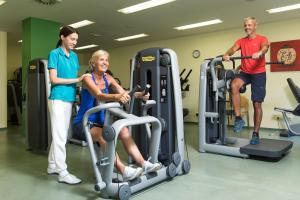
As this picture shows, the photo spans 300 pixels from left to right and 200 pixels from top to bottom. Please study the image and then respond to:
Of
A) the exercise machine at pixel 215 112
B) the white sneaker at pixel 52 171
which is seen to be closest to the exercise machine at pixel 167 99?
the white sneaker at pixel 52 171

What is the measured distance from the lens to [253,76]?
13.4 ft

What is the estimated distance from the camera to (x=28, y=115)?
446 cm

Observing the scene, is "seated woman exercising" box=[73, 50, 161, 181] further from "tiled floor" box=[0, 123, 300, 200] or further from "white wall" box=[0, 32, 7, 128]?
"white wall" box=[0, 32, 7, 128]

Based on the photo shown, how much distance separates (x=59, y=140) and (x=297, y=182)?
248cm

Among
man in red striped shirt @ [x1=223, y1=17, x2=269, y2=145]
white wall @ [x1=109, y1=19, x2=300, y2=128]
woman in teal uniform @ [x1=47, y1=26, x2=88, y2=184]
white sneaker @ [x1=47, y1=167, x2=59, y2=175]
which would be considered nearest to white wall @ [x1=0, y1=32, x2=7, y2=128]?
white wall @ [x1=109, y1=19, x2=300, y2=128]

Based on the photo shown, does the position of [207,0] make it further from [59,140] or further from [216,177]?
[59,140]

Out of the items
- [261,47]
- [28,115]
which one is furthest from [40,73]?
[261,47]

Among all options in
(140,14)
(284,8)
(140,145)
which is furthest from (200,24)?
(140,145)

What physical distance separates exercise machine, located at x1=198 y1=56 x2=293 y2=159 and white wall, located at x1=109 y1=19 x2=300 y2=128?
287 centimetres

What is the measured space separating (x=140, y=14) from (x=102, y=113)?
13.7 ft

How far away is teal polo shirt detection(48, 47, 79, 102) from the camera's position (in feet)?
9.06

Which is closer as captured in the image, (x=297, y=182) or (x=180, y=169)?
(x=297, y=182)

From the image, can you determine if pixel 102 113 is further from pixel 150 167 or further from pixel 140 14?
pixel 140 14

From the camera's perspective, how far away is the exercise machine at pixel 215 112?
4.09 m
